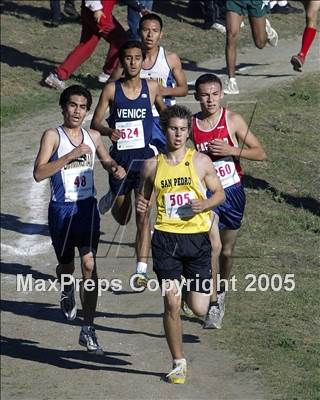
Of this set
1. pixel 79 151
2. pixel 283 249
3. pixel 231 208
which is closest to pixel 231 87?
pixel 283 249

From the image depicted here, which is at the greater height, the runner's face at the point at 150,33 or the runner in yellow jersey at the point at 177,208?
the runner's face at the point at 150,33

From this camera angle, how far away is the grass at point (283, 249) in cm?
1121

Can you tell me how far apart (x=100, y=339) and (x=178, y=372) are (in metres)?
1.99

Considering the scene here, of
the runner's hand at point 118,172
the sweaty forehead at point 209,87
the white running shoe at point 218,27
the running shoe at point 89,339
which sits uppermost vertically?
the sweaty forehead at point 209,87

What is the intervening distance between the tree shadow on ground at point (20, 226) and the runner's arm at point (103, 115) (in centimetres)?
354

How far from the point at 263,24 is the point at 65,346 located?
7110 mm

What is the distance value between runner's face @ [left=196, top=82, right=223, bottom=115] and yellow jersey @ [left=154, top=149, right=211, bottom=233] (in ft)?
3.12

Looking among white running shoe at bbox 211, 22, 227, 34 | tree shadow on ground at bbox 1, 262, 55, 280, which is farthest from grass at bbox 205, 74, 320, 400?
white running shoe at bbox 211, 22, 227, 34

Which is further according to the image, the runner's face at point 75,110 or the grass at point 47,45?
the grass at point 47,45

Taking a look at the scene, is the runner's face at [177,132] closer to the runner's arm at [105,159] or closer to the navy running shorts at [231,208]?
the runner's arm at [105,159]

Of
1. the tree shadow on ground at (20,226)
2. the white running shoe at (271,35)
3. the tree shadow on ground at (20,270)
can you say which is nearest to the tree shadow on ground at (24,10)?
the white running shoe at (271,35)

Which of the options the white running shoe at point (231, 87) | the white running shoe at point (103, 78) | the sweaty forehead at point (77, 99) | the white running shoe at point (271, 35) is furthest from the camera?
the white running shoe at point (103, 78)

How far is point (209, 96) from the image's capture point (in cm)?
1093

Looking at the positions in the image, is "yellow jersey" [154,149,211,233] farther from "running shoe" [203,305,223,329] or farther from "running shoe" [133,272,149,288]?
"running shoe" [203,305,223,329]
